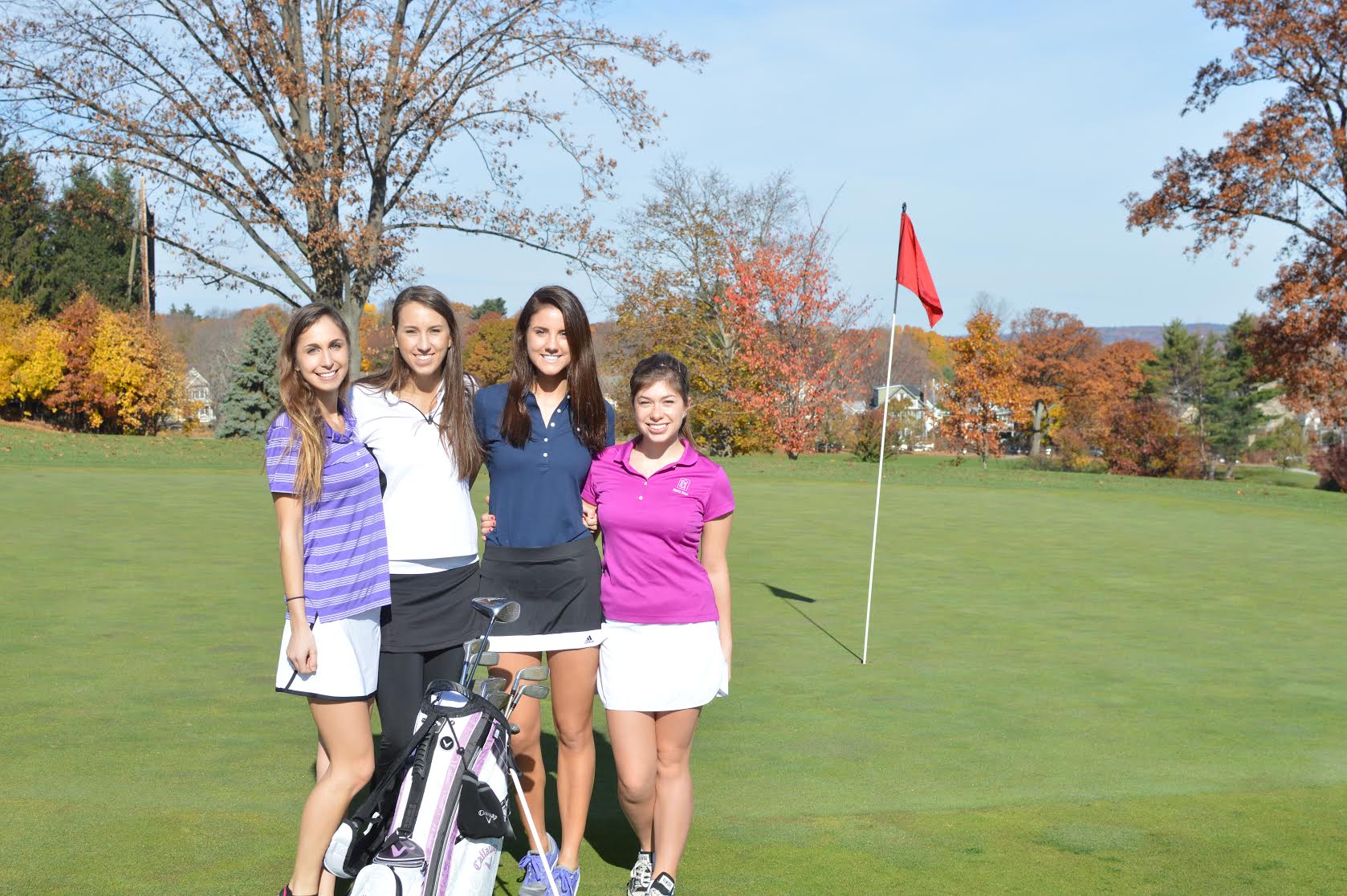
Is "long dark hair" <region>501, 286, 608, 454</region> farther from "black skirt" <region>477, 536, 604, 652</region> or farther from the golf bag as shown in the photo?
the golf bag

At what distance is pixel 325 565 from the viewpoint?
3404 millimetres

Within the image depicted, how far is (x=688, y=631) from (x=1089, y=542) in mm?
11258

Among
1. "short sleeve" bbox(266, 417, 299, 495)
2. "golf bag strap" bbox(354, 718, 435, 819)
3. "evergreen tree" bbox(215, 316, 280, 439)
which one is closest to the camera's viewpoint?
"golf bag strap" bbox(354, 718, 435, 819)

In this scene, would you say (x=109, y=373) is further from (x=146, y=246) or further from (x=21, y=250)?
(x=21, y=250)

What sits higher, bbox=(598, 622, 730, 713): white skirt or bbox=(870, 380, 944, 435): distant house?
bbox=(870, 380, 944, 435): distant house

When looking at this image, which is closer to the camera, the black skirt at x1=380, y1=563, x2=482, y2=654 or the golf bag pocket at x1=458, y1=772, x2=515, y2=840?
the golf bag pocket at x1=458, y1=772, x2=515, y2=840

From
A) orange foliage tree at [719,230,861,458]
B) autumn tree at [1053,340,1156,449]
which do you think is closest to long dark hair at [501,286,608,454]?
orange foliage tree at [719,230,861,458]

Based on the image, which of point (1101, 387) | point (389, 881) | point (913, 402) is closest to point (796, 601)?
point (389, 881)

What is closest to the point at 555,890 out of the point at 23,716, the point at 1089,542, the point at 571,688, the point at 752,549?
the point at 571,688

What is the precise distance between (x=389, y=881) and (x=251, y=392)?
46.5m

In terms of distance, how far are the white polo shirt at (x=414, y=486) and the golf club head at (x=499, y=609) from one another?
362 mm

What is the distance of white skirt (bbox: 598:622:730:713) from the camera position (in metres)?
3.79

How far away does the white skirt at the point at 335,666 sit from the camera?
11.1 ft

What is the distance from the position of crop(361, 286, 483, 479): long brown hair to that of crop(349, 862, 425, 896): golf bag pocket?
1.22 m
